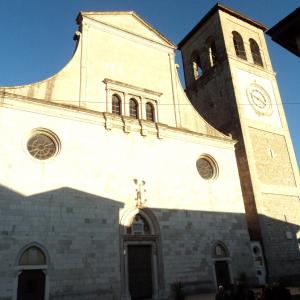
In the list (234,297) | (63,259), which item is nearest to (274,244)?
(234,297)

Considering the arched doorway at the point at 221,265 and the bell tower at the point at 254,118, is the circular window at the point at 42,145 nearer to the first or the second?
the arched doorway at the point at 221,265

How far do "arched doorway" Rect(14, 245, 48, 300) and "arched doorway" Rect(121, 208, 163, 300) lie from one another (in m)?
2.95

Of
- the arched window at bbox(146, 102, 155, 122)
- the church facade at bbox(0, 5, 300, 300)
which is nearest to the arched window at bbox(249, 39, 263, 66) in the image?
the church facade at bbox(0, 5, 300, 300)

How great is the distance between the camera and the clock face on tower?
67.7ft

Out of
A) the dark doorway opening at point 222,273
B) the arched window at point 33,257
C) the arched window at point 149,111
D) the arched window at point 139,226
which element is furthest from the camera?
the arched window at point 149,111

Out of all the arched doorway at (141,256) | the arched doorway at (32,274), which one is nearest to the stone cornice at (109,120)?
the arched doorway at (141,256)

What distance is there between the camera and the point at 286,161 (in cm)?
1998

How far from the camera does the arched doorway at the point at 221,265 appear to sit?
14523 millimetres

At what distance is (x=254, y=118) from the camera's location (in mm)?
20031

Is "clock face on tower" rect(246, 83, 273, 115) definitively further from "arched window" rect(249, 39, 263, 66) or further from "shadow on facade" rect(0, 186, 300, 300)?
"shadow on facade" rect(0, 186, 300, 300)

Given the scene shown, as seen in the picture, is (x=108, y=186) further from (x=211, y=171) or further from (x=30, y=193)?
(x=211, y=171)

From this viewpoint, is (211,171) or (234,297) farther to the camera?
(211,171)

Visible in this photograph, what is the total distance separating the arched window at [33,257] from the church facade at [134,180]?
0.14ft

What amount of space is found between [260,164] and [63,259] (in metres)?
12.2
